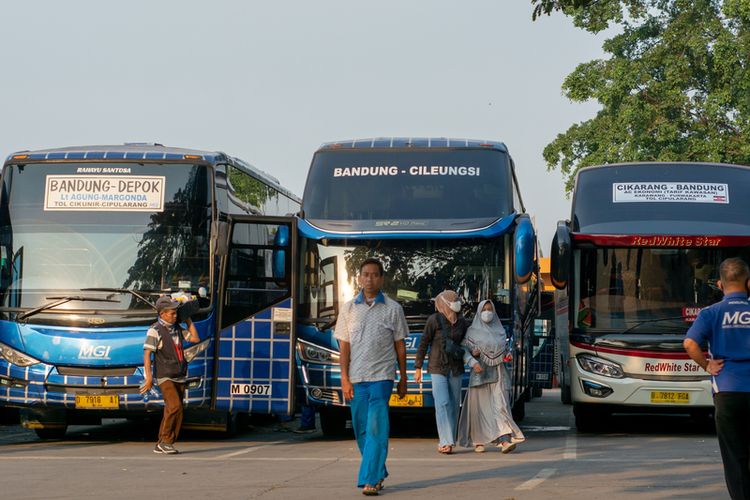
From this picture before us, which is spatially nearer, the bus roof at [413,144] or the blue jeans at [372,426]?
the blue jeans at [372,426]

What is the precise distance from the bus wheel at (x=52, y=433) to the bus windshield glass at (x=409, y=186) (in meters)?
4.19

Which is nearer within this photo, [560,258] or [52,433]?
[560,258]

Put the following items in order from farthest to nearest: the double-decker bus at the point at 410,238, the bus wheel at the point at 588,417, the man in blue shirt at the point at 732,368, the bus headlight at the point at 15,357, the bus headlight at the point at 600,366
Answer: the bus wheel at the point at 588,417, the bus headlight at the point at 600,366, the double-decker bus at the point at 410,238, the bus headlight at the point at 15,357, the man in blue shirt at the point at 732,368

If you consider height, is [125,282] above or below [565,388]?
above

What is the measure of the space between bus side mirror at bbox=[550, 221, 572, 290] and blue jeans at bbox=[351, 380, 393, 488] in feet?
21.2

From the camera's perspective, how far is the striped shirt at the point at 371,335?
35.5 ft

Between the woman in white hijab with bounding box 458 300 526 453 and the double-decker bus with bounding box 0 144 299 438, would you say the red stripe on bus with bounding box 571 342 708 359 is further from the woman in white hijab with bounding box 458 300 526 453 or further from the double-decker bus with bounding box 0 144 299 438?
the double-decker bus with bounding box 0 144 299 438

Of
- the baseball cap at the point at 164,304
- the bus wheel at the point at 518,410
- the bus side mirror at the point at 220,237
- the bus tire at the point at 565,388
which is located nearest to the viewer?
the baseball cap at the point at 164,304

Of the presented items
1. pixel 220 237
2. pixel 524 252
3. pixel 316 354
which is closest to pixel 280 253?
pixel 220 237

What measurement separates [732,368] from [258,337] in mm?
8449

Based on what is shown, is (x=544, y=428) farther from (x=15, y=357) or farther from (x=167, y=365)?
(x=15, y=357)

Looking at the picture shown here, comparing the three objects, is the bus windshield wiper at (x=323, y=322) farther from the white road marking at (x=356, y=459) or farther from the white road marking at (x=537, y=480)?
the white road marking at (x=537, y=480)

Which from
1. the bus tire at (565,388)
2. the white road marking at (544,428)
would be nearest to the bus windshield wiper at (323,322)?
the white road marking at (544,428)

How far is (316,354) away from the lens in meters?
16.3
